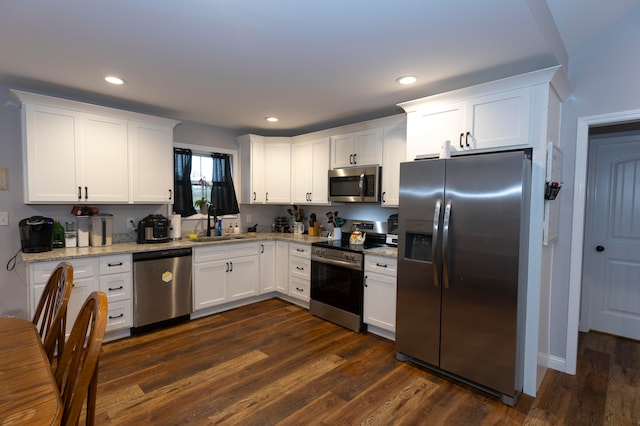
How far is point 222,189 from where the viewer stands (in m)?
4.57

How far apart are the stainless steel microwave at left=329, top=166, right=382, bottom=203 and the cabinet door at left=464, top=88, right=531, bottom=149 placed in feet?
3.73

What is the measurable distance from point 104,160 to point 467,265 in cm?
354

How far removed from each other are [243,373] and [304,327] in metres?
1.03

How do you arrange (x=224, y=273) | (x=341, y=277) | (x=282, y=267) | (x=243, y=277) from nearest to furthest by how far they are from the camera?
1. (x=341, y=277)
2. (x=224, y=273)
3. (x=243, y=277)
4. (x=282, y=267)

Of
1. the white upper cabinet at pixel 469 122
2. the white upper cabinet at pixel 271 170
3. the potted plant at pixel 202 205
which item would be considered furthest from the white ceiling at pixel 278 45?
the potted plant at pixel 202 205

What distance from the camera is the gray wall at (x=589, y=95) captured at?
96.1 inches

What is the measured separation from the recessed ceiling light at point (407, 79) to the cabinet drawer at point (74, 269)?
318 centimetres

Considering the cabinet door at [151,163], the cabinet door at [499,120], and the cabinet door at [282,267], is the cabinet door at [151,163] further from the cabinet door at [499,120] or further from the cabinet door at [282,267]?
the cabinet door at [499,120]

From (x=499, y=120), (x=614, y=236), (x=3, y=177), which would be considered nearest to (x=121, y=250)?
(x=3, y=177)

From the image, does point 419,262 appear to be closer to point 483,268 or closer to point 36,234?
point 483,268

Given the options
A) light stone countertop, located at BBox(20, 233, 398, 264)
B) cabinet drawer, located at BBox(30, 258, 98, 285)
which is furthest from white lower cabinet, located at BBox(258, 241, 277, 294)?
cabinet drawer, located at BBox(30, 258, 98, 285)

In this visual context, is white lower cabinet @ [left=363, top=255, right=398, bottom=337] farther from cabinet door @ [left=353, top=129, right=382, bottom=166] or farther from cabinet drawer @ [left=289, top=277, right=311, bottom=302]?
cabinet door @ [left=353, top=129, right=382, bottom=166]

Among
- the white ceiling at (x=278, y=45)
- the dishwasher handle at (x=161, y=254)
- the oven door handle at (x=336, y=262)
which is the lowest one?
the oven door handle at (x=336, y=262)

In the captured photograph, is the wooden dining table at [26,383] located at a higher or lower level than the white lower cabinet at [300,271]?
higher
